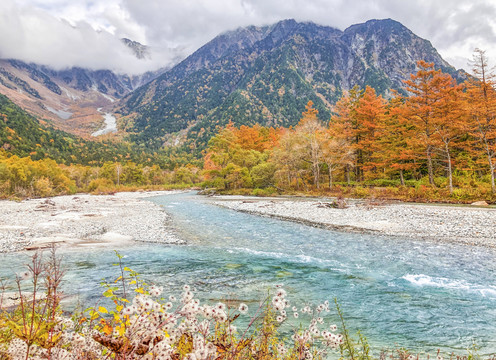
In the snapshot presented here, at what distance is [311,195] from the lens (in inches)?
1347

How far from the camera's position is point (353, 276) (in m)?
8.30

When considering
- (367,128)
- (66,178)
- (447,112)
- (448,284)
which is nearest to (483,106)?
(447,112)

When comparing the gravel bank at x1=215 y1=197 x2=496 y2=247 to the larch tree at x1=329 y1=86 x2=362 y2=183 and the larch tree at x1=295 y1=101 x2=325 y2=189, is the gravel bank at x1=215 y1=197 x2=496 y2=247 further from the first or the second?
the larch tree at x1=329 y1=86 x2=362 y2=183

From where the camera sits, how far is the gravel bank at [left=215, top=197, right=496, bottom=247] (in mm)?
12852

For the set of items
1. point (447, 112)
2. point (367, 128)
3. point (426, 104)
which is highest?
point (426, 104)

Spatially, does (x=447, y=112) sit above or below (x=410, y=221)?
above

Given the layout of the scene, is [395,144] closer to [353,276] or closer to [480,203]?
[480,203]

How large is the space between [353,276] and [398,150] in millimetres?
28440

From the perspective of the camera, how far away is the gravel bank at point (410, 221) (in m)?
12.9

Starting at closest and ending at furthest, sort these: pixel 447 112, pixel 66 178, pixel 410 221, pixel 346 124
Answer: pixel 410 221
pixel 447 112
pixel 346 124
pixel 66 178

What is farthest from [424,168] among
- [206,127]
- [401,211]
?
[206,127]

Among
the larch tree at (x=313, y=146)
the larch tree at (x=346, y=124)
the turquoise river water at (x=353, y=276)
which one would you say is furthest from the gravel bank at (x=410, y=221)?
the larch tree at (x=346, y=124)

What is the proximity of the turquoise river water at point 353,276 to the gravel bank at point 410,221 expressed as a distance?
1527 mm

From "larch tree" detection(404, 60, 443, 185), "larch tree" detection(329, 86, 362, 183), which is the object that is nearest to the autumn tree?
"larch tree" detection(404, 60, 443, 185)
